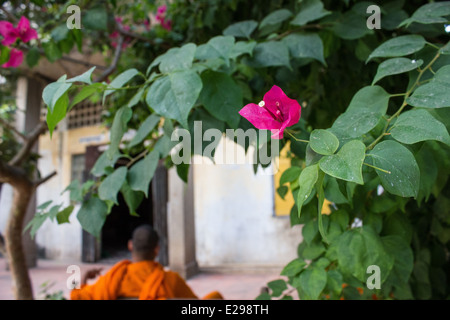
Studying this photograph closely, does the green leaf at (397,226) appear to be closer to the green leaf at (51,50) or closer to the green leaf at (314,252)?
the green leaf at (314,252)

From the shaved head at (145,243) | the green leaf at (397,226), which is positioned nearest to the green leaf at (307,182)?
the green leaf at (397,226)

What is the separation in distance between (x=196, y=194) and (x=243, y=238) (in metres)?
0.91

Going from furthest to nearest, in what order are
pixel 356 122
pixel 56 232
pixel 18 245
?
pixel 56 232 < pixel 18 245 < pixel 356 122

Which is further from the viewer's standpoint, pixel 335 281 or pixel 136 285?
pixel 136 285

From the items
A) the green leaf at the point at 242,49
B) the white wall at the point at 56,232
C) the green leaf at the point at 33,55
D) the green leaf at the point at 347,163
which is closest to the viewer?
the green leaf at the point at 347,163

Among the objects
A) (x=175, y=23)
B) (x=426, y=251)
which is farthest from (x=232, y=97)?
(x=175, y=23)

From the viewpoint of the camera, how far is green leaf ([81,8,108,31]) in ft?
4.35

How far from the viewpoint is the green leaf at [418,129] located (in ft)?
1.62

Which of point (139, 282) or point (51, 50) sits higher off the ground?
point (51, 50)

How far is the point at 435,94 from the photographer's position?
0.59m

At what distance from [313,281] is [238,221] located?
4.54 meters

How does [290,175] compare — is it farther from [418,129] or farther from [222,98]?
[418,129]

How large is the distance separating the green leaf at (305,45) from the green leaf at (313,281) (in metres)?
0.52

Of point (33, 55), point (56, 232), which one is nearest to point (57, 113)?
point (33, 55)
